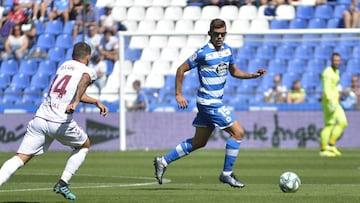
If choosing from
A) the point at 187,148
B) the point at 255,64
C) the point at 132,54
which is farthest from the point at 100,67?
the point at 187,148

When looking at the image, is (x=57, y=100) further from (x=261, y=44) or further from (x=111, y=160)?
(x=261, y=44)

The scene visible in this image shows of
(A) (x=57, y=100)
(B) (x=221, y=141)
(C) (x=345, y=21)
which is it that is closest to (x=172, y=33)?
(B) (x=221, y=141)

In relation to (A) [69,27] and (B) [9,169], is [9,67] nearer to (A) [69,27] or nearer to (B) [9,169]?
(A) [69,27]

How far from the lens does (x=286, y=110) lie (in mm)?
27875

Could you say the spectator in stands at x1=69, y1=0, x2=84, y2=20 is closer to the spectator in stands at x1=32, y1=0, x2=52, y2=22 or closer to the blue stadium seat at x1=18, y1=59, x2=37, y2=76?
the spectator in stands at x1=32, y1=0, x2=52, y2=22

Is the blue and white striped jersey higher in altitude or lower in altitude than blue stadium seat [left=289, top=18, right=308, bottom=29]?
higher

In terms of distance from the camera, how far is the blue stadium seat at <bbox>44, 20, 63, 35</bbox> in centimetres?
3145

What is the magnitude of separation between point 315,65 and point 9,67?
9.51 metres

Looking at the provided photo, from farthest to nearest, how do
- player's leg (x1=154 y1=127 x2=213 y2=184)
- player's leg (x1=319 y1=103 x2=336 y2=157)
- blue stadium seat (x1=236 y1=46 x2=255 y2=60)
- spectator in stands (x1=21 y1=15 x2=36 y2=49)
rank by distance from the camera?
spectator in stands (x1=21 y1=15 x2=36 y2=49) → blue stadium seat (x1=236 y1=46 x2=255 y2=60) → player's leg (x1=319 y1=103 x2=336 y2=157) → player's leg (x1=154 y1=127 x2=213 y2=184)

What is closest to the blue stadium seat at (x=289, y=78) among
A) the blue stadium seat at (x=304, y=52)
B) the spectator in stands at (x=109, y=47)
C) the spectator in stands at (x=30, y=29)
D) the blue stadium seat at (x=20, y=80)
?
the blue stadium seat at (x=304, y=52)

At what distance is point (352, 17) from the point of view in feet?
96.6

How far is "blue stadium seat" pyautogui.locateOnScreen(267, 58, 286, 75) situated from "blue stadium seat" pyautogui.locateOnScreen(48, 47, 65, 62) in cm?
656

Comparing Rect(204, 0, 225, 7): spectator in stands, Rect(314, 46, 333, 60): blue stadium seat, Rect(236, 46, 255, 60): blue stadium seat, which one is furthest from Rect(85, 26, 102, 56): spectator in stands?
Rect(314, 46, 333, 60): blue stadium seat

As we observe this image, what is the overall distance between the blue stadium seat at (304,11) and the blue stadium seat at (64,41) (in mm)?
7206
